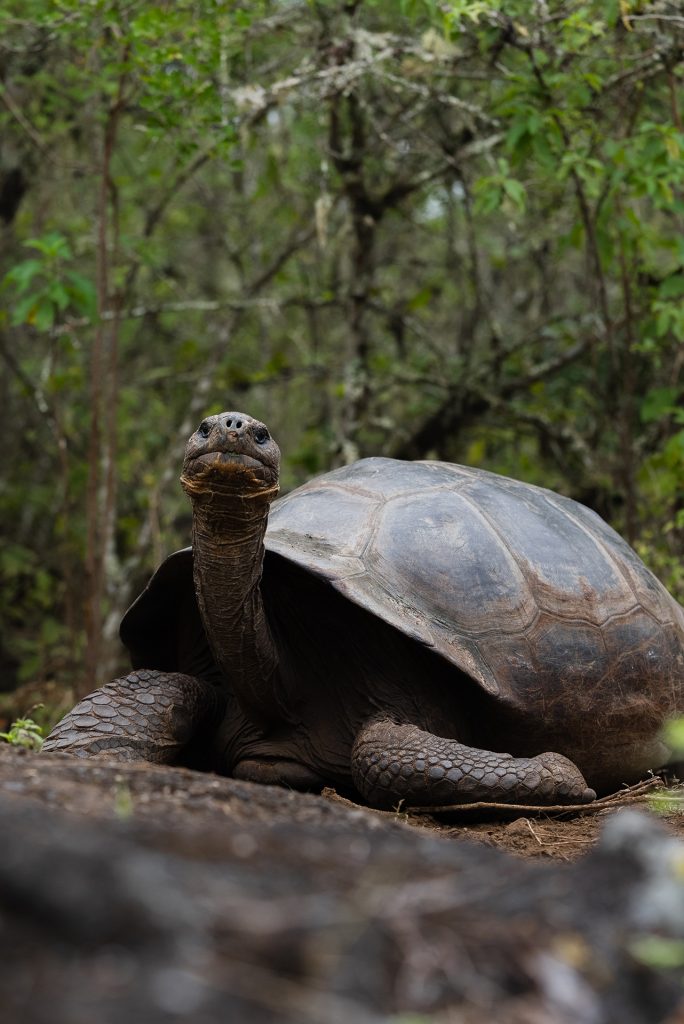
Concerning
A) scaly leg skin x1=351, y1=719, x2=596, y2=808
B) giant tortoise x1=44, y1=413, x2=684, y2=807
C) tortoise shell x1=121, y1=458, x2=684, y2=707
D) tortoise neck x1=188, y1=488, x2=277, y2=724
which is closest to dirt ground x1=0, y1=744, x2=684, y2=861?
scaly leg skin x1=351, y1=719, x2=596, y2=808

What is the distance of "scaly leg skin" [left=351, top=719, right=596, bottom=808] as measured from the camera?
3303 mm

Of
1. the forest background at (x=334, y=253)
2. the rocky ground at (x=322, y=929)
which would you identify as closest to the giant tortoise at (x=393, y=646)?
the rocky ground at (x=322, y=929)

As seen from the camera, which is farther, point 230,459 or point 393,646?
Result: point 393,646

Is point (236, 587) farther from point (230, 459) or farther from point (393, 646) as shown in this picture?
point (393, 646)

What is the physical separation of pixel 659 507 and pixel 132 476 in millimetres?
4232

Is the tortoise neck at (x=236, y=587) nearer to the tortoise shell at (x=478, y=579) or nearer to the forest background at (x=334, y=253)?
the tortoise shell at (x=478, y=579)

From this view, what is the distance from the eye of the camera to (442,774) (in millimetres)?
3291

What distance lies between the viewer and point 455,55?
5953 millimetres

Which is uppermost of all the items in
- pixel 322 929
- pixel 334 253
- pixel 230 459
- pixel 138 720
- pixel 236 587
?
pixel 322 929

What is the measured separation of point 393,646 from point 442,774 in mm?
490

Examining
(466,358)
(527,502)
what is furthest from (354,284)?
(527,502)

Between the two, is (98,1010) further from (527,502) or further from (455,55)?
(455,55)

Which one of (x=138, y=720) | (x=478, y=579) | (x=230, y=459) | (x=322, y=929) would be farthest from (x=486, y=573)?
(x=322, y=929)

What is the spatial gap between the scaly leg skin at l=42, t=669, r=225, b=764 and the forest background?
94.0 inches
